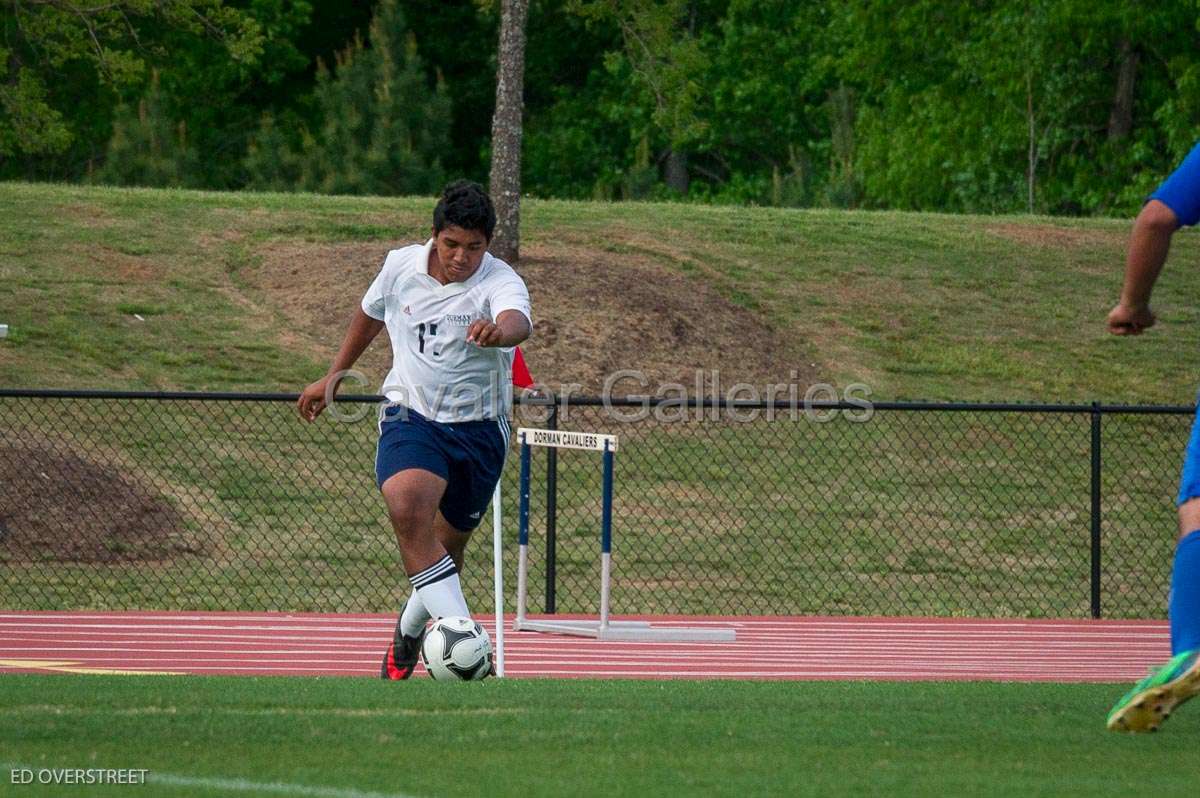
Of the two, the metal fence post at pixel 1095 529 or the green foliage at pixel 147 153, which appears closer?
the metal fence post at pixel 1095 529

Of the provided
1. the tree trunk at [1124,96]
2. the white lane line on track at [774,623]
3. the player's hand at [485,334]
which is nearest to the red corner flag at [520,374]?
the player's hand at [485,334]

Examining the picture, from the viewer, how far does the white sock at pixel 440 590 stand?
6.93 meters

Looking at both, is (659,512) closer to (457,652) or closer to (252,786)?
(457,652)

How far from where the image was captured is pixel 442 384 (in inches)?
275

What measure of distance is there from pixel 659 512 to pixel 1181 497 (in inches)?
398

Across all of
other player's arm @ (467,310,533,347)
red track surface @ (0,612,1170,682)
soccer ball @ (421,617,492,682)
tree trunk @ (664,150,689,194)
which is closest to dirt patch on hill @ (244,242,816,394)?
red track surface @ (0,612,1170,682)

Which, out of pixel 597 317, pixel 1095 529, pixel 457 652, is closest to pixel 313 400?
pixel 457 652

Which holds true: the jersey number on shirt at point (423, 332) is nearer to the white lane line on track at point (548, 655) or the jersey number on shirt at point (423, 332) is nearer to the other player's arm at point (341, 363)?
the other player's arm at point (341, 363)

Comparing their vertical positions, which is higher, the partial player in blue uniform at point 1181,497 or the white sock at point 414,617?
the partial player in blue uniform at point 1181,497

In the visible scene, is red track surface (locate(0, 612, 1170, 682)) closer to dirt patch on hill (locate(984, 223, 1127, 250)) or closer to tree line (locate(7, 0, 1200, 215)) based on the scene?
dirt patch on hill (locate(984, 223, 1127, 250))

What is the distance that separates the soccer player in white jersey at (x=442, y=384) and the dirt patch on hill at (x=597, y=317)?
9.83 m

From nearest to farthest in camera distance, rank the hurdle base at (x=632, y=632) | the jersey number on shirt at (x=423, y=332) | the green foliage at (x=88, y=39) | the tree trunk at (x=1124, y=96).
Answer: the jersey number on shirt at (x=423, y=332) < the hurdle base at (x=632, y=632) < the green foliage at (x=88, y=39) < the tree trunk at (x=1124, y=96)

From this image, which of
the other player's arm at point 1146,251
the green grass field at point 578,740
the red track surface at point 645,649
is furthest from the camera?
the red track surface at point 645,649

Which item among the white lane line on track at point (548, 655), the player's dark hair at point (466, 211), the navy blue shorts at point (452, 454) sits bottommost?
the white lane line on track at point (548, 655)
